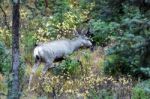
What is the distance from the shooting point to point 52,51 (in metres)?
13.3

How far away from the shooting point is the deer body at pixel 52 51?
42.6ft

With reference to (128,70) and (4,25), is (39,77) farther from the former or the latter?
(4,25)

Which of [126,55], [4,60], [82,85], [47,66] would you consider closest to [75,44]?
[47,66]

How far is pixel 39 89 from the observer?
1143cm

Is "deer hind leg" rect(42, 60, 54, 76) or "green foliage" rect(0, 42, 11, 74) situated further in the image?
"deer hind leg" rect(42, 60, 54, 76)

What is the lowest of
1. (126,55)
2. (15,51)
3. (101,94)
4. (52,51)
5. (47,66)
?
(47,66)

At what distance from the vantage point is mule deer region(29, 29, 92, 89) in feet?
42.6

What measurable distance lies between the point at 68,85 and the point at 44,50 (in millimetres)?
1740

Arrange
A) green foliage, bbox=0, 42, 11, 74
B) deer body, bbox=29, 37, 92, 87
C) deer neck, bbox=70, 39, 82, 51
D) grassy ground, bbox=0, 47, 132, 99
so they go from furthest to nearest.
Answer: deer neck, bbox=70, 39, 82, 51 → deer body, bbox=29, 37, 92, 87 → green foliage, bbox=0, 42, 11, 74 → grassy ground, bbox=0, 47, 132, 99

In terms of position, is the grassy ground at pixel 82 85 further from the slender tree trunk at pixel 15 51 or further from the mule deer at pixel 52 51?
the slender tree trunk at pixel 15 51

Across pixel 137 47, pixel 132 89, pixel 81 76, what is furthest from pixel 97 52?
pixel 137 47

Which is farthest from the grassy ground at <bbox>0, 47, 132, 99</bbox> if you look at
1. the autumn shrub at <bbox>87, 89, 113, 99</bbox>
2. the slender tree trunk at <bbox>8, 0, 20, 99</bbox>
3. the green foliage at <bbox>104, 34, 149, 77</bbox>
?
the slender tree trunk at <bbox>8, 0, 20, 99</bbox>

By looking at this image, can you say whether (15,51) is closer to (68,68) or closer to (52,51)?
(68,68)

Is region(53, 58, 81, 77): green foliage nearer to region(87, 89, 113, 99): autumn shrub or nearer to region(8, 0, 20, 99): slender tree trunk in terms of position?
region(87, 89, 113, 99): autumn shrub
